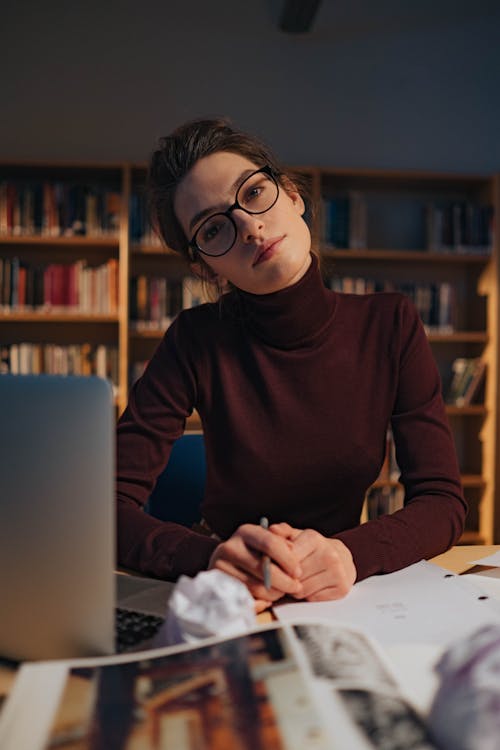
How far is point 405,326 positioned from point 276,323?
25 cm

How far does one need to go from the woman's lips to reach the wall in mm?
2821

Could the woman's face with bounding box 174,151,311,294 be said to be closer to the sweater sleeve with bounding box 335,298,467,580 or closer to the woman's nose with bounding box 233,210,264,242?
the woman's nose with bounding box 233,210,264,242

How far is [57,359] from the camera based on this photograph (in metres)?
3.50

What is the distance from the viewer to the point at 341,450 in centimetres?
122

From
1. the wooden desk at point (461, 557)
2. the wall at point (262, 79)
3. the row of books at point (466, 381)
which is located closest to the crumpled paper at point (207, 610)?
the wooden desk at point (461, 557)

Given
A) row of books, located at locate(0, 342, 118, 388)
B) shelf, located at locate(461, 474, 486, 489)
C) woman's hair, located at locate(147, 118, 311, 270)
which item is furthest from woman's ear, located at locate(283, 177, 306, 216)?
shelf, located at locate(461, 474, 486, 489)

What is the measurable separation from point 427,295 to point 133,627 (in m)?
3.25

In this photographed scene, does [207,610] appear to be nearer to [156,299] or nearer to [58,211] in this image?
[156,299]

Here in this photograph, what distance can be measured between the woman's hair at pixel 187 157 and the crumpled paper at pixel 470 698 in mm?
916

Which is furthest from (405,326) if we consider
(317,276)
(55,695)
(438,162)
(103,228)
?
(438,162)

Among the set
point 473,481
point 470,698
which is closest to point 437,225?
point 473,481

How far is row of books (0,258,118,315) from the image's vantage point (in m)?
3.44

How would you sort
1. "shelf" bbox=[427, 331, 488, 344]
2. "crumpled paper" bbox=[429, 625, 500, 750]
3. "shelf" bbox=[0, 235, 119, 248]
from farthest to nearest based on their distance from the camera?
"shelf" bbox=[427, 331, 488, 344] < "shelf" bbox=[0, 235, 119, 248] < "crumpled paper" bbox=[429, 625, 500, 750]

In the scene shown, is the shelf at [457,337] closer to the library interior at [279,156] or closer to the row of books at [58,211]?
the library interior at [279,156]
